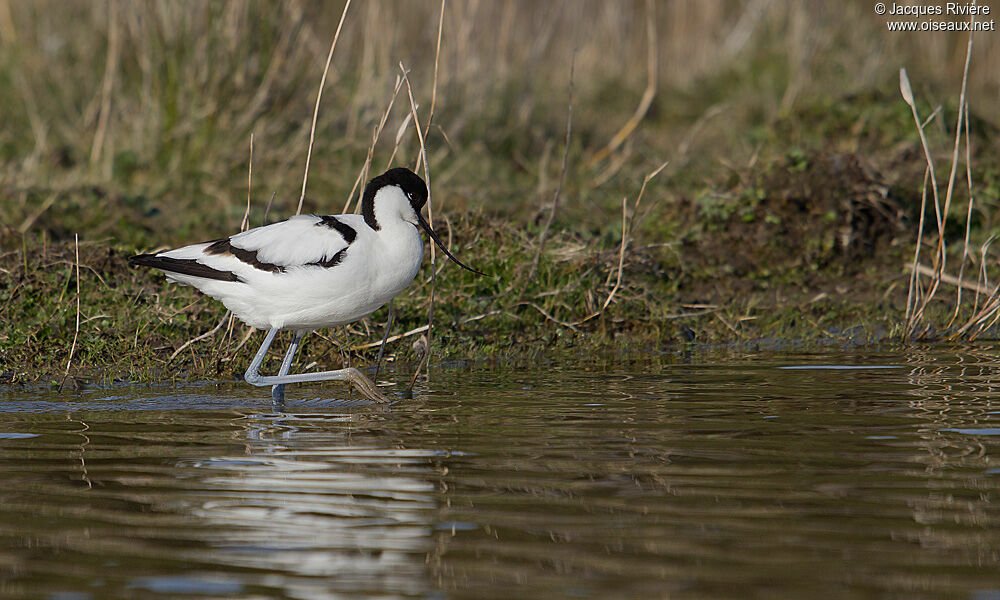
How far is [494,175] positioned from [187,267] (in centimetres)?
535

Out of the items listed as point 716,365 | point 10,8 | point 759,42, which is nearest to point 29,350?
point 716,365

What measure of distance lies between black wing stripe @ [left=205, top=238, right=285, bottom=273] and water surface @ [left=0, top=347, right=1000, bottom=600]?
0.60 m

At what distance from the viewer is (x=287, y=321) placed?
607 cm

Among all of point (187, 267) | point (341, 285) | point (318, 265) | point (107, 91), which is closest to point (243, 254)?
point (187, 267)

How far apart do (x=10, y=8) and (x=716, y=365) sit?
8.73 m

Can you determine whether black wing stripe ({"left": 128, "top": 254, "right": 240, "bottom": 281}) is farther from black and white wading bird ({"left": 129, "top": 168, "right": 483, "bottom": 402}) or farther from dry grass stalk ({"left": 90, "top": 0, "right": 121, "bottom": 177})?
dry grass stalk ({"left": 90, "top": 0, "right": 121, "bottom": 177})

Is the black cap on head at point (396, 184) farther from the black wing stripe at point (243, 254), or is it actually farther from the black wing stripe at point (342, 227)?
the black wing stripe at point (243, 254)

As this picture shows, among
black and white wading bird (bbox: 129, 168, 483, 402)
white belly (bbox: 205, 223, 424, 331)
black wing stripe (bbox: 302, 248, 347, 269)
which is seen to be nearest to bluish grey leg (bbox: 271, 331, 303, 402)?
black and white wading bird (bbox: 129, 168, 483, 402)

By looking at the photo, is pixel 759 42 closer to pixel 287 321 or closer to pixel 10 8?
pixel 10 8

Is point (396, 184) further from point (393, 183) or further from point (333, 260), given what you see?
point (333, 260)

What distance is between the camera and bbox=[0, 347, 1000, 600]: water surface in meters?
3.39

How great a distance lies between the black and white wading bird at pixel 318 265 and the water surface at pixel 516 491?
393 millimetres

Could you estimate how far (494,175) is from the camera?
1122 cm

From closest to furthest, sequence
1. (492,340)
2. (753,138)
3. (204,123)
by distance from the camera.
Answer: (492,340) → (204,123) → (753,138)
